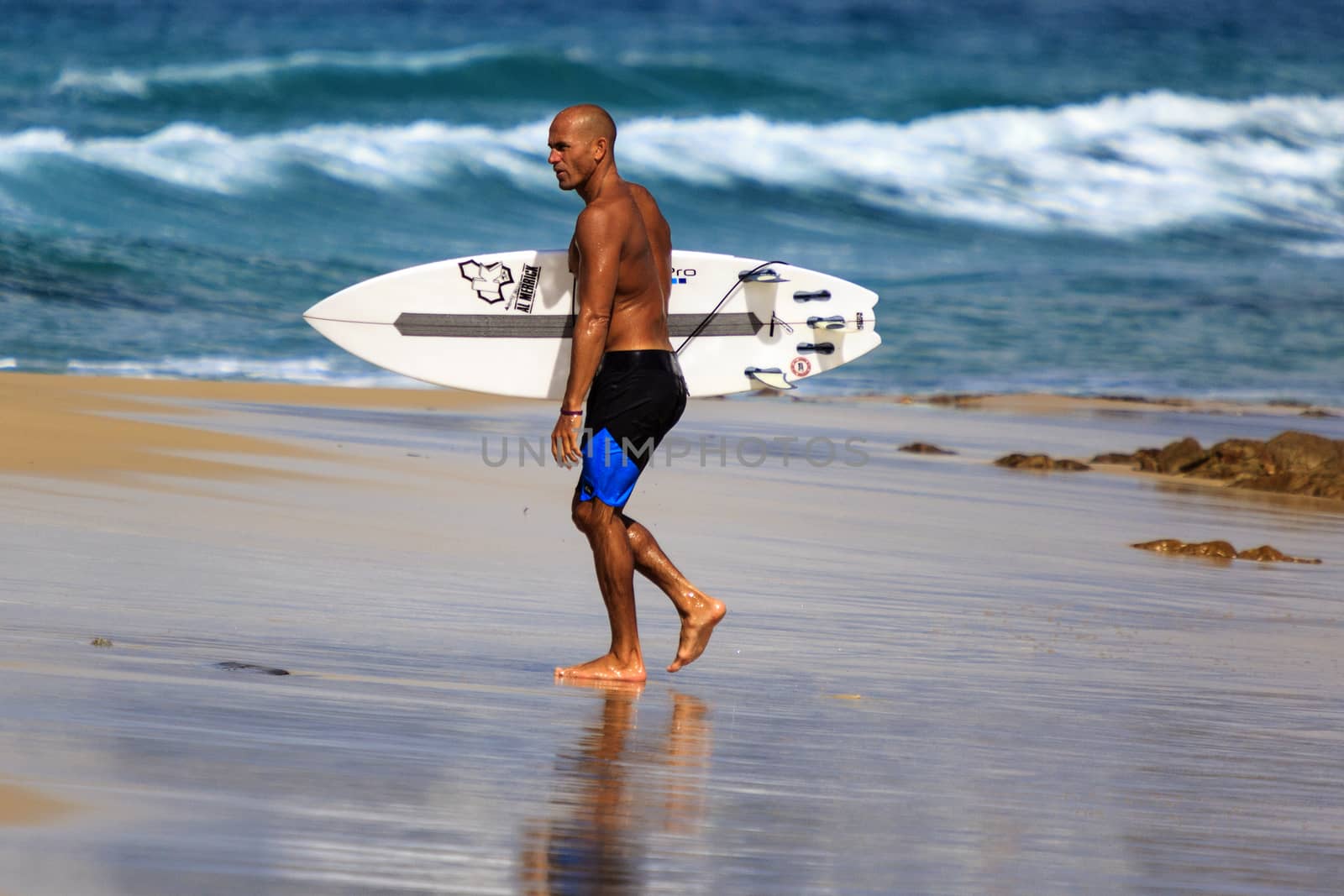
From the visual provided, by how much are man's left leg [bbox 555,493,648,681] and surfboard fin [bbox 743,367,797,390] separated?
185 centimetres

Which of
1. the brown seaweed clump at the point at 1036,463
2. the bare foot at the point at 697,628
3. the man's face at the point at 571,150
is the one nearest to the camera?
the bare foot at the point at 697,628

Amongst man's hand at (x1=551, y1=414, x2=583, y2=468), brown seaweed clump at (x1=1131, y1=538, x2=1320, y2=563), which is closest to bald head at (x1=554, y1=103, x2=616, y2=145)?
man's hand at (x1=551, y1=414, x2=583, y2=468)

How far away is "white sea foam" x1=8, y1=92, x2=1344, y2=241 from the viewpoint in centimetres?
2705

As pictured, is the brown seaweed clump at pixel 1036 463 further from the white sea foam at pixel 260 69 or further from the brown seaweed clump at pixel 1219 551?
the white sea foam at pixel 260 69

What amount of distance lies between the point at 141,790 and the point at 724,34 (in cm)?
3322

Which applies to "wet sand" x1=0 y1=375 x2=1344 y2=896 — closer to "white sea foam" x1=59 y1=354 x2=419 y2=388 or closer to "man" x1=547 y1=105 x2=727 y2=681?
"man" x1=547 y1=105 x2=727 y2=681

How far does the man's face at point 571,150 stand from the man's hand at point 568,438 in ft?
2.10

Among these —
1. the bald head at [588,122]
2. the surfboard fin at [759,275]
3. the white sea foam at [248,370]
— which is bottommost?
the white sea foam at [248,370]

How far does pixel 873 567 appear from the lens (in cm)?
646

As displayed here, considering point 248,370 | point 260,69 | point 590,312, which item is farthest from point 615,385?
point 260,69

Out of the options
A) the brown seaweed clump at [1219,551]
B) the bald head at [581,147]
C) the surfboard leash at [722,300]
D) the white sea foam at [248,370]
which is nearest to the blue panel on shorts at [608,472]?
the bald head at [581,147]

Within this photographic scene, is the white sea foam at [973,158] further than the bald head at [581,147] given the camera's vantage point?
Yes

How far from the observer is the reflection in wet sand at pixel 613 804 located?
2.50 m

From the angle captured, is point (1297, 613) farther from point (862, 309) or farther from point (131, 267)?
point (131, 267)
